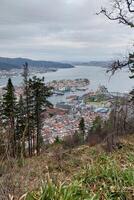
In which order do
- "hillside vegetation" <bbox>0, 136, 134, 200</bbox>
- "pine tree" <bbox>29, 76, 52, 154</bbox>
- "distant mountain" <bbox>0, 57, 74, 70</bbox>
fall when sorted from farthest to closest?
1. "distant mountain" <bbox>0, 57, 74, 70</bbox>
2. "pine tree" <bbox>29, 76, 52, 154</bbox>
3. "hillside vegetation" <bbox>0, 136, 134, 200</bbox>

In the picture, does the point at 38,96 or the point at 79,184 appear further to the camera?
the point at 38,96

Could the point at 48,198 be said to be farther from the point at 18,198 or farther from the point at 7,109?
the point at 7,109

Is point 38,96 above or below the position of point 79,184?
below

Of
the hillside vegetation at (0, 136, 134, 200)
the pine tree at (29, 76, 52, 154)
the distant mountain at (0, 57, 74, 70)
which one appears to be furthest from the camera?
the distant mountain at (0, 57, 74, 70)

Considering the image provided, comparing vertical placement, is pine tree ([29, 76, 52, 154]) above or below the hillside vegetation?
below

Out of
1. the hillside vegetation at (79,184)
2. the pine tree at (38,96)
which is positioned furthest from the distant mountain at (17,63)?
the hillside vegetation at (79,184)

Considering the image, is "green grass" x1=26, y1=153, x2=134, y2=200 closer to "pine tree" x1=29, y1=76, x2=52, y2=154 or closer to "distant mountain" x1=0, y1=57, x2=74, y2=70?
"pine tree" x1=29, y1=76, x2=52, y2=154

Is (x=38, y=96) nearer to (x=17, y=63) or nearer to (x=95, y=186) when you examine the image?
(x=95, y=186)

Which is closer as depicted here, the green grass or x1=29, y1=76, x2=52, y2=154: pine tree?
the green grass

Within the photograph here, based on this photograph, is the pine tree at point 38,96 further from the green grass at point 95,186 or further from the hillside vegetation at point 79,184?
the green grass at point 95,186

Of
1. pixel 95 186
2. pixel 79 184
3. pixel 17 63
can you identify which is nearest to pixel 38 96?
pixel 95 186

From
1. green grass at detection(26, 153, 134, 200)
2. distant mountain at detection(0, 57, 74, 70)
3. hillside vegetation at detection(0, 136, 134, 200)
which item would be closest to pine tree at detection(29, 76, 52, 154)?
hillside vegetation at detection(0, 136, 134, 200)
